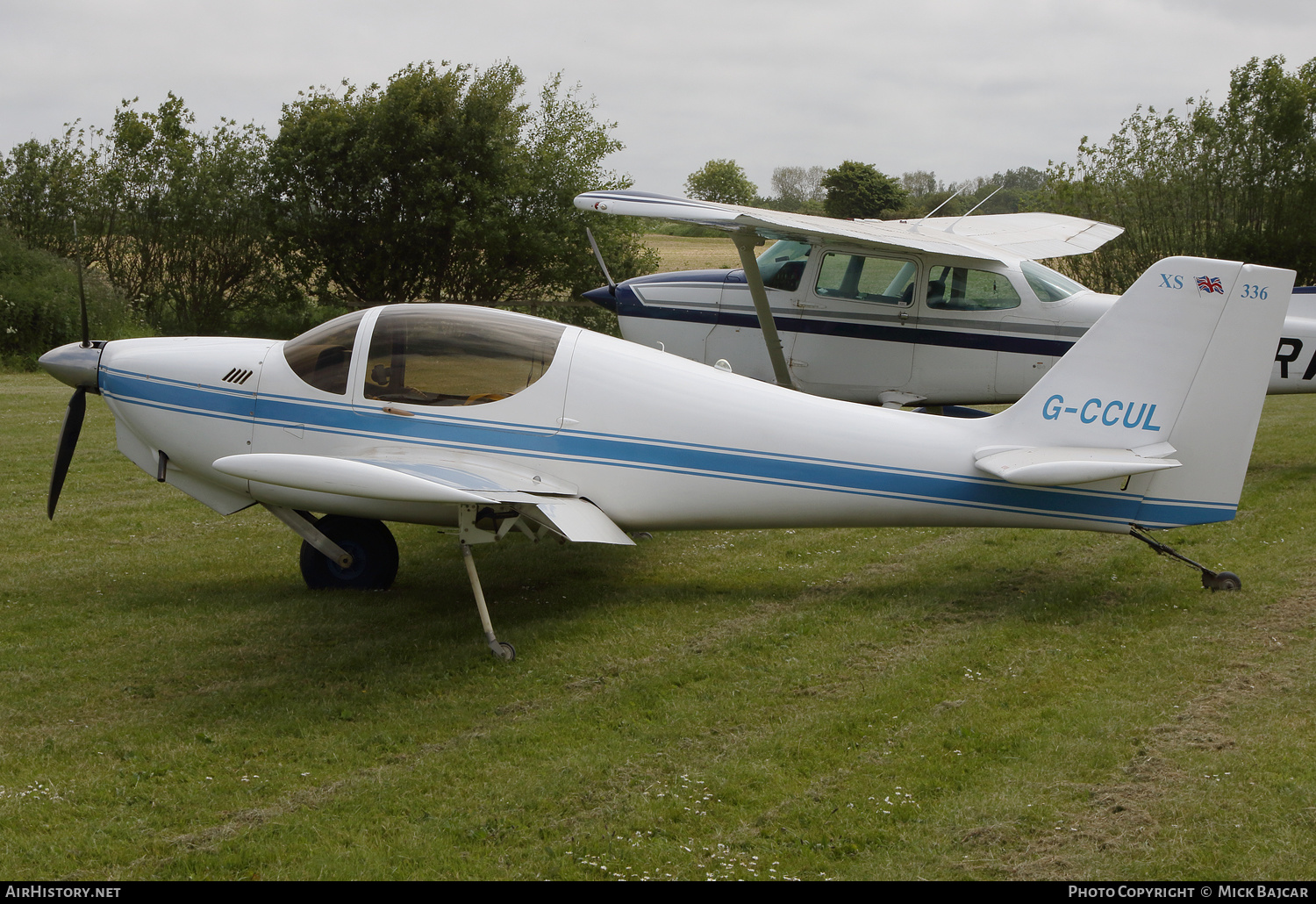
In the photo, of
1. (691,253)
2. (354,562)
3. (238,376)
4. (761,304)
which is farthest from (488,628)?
(691,253)

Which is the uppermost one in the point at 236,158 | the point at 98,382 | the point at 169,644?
the point at 236,158

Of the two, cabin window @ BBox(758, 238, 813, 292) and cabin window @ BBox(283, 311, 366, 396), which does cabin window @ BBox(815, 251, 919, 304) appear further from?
cabin window @ BBox(283, 311, 366, 396)

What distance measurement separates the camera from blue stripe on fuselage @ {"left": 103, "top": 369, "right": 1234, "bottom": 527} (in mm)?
6211

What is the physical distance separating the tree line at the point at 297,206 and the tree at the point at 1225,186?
14427 mm

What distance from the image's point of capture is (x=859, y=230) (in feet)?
30.9

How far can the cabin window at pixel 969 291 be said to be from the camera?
30.8 feet

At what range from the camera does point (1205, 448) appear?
6102mm

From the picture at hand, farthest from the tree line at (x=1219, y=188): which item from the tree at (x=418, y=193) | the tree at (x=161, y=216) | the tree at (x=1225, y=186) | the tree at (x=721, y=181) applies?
the tree at (x=721, y=181)

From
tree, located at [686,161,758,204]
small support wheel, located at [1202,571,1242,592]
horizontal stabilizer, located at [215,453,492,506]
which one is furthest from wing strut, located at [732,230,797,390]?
tree, located at [686,161,758,204]

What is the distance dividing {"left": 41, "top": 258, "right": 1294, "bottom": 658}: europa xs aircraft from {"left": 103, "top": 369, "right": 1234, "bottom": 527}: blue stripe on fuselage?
0.5 inches

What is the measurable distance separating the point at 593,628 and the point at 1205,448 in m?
3.81

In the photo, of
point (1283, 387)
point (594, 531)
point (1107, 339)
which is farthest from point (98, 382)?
point (1283, 387)

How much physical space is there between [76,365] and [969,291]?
7.25 metres
